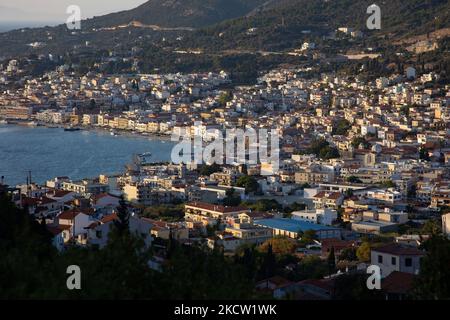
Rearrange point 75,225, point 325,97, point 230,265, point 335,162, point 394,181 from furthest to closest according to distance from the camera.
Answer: point 325,97
point 335,162
point 394,181
point 75,225
point 230,265

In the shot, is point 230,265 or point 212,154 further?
point 212,154

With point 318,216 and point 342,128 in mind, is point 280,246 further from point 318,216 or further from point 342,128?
point 342,128

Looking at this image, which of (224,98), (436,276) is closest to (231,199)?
(436,276)

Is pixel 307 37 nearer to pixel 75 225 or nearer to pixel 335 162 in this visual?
pixel 335 162

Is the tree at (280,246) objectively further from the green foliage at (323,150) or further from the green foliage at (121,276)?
the green foliage at (323,150)

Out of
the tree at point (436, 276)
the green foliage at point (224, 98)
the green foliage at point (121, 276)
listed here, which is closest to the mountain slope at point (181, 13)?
the green foliage at point (224, 98)

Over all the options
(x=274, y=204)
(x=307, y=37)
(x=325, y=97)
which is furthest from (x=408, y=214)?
(x=307, y=37)
